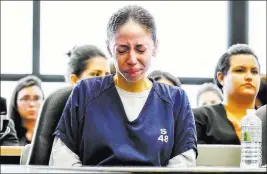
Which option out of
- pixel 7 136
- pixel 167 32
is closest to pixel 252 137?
pixel 7 136

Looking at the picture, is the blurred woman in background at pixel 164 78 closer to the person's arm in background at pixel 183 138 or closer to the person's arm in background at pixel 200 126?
the person's arm in background at pixel 200 126

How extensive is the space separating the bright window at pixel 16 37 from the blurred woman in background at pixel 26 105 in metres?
1.64

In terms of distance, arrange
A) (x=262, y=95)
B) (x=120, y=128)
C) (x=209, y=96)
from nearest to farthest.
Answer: (x=120, y=128)
(x=262, y=95)
(x=209, y=96)

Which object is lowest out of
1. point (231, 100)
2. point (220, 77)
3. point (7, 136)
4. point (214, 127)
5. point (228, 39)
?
point (7, 136)

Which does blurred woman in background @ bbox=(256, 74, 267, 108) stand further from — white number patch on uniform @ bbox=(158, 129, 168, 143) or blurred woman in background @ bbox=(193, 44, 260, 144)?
white number patch on uniform @ bbox=(158, 129, 168, 143)

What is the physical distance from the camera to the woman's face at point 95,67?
2.74 metres

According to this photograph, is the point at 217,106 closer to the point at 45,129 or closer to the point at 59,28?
the point at 45,129

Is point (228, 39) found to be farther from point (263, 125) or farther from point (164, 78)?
point (263, 125)

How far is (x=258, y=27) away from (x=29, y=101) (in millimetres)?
2837

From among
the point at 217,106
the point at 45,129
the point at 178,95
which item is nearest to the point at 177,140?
the point at 178,95

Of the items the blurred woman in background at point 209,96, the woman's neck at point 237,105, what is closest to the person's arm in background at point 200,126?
the woman's neck at point 237,105

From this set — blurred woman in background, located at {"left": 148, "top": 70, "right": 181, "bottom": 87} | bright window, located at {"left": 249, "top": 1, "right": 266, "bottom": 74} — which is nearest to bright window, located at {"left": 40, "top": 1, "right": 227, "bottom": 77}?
bright window, located at {"left": 249, "top": 1, "right": 266, "bottom": 74}

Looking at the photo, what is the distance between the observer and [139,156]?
1.58 metres

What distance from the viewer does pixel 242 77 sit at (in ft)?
9.07
